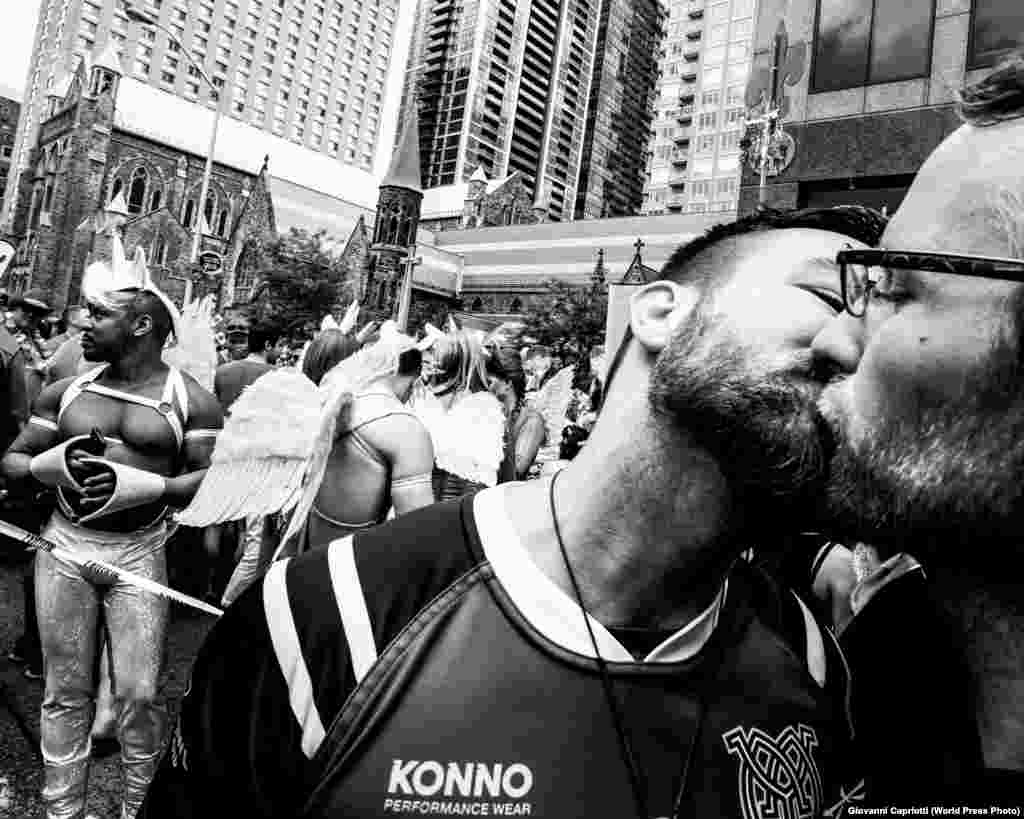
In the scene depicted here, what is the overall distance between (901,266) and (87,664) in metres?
3.36

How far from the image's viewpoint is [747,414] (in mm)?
878

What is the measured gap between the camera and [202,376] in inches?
193

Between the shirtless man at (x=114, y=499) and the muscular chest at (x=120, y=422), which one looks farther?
the muscular chest at (x=120, y=422)

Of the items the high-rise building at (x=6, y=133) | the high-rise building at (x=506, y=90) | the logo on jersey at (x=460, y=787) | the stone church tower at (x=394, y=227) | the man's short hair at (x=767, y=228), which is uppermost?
the high-rise building at (x=506, y=90)

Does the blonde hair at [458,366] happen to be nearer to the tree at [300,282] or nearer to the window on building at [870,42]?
the window on building at [870,42]

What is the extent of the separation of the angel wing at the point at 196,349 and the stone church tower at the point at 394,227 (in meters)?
47.8

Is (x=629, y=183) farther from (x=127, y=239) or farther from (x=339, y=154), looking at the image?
(x=127, y=239)

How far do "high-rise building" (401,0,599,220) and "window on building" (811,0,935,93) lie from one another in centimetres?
7519

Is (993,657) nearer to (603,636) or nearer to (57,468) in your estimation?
(603,636)

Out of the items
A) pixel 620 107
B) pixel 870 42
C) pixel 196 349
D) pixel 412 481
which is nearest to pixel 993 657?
pixel 412 481

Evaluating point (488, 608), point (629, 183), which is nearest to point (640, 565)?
point (488, 608)

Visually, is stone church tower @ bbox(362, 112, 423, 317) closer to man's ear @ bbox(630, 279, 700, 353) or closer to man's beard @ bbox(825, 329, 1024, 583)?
man's ear @ bbox(630, 279, 700, 353)

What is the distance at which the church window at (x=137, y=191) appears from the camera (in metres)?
53.0

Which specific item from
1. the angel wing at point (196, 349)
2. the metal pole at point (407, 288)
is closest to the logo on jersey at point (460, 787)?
the angel wing at point (196, 349)
